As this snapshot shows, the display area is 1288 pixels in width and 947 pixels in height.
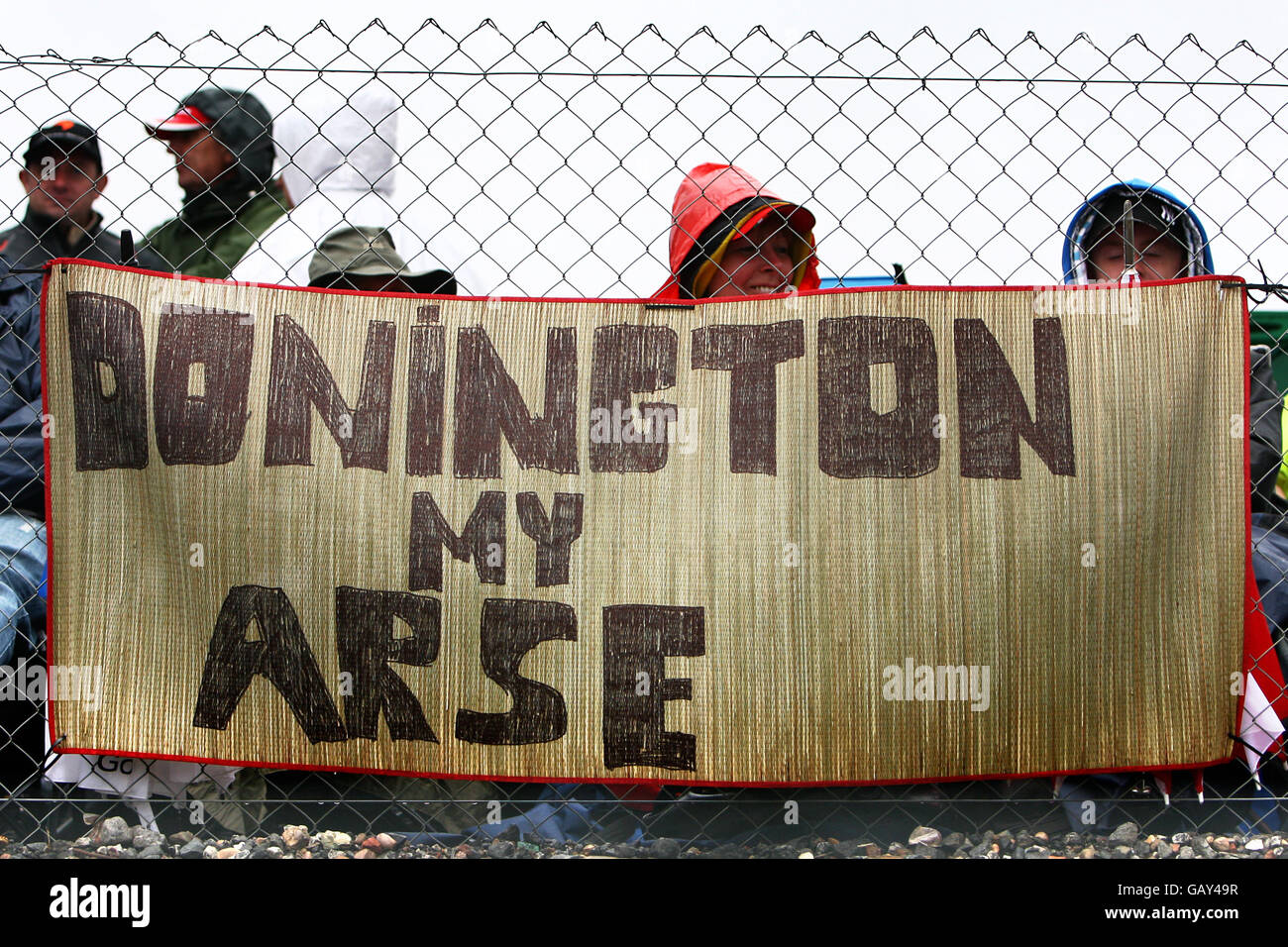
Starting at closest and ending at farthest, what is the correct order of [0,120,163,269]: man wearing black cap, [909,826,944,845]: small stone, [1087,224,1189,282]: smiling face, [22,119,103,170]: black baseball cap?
[909,826,944,845]: small stone, [1087,224,1189,282]: smiling face, [0,120,163,269]: man wearing black cap, [22,119,103,170]: black baseball cap

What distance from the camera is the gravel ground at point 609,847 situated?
226 centimetres

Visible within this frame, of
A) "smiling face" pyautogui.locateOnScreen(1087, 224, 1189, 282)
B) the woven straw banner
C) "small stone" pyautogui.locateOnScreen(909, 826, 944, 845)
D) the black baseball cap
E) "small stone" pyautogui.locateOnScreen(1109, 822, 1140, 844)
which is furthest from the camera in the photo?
the black baseball cap

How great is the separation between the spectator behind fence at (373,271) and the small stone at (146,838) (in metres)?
1.28

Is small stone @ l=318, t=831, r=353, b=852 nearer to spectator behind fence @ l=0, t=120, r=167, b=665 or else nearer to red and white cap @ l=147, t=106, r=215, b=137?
spectator behind fence @ l=0, t=120, r=167, b=665

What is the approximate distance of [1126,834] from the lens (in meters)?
2.53

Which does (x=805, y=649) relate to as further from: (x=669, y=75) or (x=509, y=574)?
(x=669, y=75)

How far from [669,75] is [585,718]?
1298 millimetres

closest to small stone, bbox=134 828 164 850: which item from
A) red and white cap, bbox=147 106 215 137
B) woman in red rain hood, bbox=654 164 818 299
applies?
woman in red rain hood, bbox=654 164 818 299

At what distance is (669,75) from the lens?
2.06 m

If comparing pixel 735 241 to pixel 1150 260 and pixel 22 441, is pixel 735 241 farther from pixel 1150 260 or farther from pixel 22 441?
pixel 22 441

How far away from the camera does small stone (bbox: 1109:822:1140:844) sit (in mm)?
2439

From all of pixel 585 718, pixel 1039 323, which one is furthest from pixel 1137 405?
pixel 585 718

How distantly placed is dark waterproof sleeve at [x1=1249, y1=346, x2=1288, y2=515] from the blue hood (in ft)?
0.91

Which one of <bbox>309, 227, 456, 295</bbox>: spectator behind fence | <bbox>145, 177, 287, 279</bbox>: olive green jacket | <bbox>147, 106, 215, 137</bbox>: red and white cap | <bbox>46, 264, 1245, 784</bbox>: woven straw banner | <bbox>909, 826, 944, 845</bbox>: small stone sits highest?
<bbox>147, 106, 215, 137</bbox>: red and white cap
